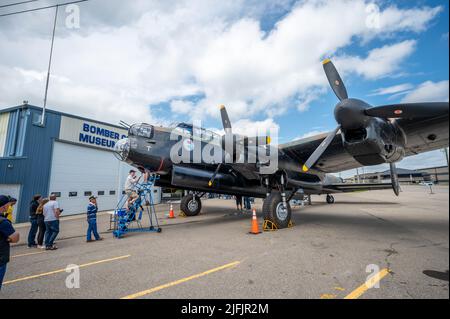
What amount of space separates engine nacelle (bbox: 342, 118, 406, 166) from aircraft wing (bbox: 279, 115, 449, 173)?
27 centimetres

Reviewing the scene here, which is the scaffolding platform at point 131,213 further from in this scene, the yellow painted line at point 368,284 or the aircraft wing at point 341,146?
the yellow painted line at point 368,284

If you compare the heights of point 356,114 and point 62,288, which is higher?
point 356,114

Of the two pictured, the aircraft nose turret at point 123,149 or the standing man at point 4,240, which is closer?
the standing man at point 4,240

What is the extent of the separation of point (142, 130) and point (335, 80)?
259 inches

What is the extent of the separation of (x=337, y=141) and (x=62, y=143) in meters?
16.6

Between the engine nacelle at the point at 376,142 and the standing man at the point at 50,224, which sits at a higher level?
the engine nacelle at the point at 376,142

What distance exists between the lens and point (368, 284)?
136 inches

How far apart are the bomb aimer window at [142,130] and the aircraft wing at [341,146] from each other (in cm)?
496

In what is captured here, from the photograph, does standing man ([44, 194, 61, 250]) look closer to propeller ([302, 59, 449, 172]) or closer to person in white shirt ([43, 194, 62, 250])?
person in white shirt ([43, 194, 62, 250])

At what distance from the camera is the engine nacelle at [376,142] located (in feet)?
18.0

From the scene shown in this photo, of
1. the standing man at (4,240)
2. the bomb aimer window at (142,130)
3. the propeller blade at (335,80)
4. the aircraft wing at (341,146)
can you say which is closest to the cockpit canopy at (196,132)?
the bomb aimer window at (142,130)

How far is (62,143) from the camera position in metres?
15.5
